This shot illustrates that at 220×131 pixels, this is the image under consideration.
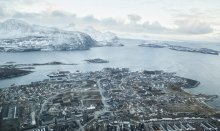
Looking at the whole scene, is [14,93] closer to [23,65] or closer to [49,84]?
[49,84]

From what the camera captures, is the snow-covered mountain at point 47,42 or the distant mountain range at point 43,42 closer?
the distant mountain range at point 43,42

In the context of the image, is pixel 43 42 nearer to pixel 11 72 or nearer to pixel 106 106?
pixel 11 72

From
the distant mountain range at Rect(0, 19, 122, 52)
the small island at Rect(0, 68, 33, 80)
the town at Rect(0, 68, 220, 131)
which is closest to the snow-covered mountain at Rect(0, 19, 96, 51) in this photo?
the distant mountain range at Rect(0, 19, 122, 52)

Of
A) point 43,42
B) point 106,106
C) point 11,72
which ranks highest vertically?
point 43,42

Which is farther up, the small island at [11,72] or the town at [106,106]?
the town at [106,106]

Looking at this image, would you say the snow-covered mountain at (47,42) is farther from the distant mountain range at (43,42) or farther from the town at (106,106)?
the town at (106,106)

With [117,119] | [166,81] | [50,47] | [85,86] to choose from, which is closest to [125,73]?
[166,81]

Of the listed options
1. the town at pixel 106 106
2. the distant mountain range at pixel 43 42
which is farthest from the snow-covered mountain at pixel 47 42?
the town at pixel 106 106

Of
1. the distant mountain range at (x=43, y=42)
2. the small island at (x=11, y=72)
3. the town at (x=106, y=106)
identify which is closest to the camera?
the town at (x=106, y=106)

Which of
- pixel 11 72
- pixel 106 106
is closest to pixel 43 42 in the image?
pixel 11 72
